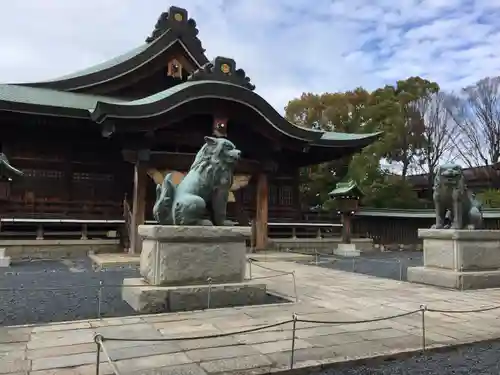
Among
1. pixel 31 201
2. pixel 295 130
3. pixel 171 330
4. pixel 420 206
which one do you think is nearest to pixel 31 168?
pixel 31 201

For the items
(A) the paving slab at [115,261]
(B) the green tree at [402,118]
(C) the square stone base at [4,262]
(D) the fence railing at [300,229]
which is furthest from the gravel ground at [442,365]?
(B) the green tree at [402,118]

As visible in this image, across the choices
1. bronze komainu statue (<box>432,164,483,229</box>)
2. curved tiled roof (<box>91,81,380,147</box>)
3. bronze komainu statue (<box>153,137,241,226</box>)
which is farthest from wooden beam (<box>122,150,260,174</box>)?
bronze komainu statue (<box>153,137,241,226</box>)

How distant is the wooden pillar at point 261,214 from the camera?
1706 centimetres

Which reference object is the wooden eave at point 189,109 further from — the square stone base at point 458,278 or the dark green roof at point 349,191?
the square stone base at point 458,278

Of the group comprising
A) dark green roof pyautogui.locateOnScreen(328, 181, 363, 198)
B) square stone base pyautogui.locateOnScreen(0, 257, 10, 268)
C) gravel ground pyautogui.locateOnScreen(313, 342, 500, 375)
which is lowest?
gravel ground pyautogui.locateOnScreen(313, 342, 500, 375)

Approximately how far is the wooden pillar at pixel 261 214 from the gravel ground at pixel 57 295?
601cm

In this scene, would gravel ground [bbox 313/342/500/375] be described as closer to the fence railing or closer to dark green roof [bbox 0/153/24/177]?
dark green roof [bbox 0/153/24/177]

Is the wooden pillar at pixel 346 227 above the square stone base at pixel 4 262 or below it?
above

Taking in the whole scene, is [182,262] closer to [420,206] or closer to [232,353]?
[232,353]

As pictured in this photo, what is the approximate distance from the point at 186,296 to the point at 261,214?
10763 millimetres

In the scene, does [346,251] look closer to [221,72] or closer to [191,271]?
[221,72]

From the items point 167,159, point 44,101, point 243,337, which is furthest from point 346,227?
point 243,337

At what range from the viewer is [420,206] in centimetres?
2812

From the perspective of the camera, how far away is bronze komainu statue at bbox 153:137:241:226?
6.71m
